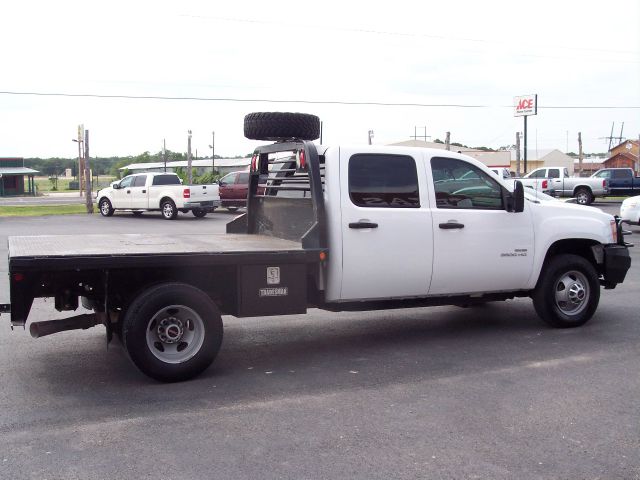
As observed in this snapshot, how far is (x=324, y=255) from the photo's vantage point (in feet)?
21.6

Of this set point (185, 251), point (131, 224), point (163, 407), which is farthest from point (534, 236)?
point (131, 224)

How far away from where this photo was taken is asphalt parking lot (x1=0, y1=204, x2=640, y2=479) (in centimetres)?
435

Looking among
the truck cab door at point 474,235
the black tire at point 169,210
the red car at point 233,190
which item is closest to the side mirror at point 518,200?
the truck cab door at point 474,235

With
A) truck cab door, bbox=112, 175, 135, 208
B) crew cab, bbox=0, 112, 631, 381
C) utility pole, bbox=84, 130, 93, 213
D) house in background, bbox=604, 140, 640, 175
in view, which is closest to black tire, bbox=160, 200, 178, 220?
truck cab door, bbox=112, 175, 135, 208

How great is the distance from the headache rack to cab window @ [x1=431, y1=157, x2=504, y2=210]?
1287 millimetres

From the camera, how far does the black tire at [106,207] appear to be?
29781 mm

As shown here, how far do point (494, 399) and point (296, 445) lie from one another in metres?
1.79

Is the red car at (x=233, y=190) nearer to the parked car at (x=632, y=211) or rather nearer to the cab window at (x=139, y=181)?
the cab window at (x=139, y=181)

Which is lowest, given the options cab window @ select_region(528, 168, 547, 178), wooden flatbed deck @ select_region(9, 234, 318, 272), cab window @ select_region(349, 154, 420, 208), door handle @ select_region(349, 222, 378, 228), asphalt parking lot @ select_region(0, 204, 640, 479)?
asphalt parking lot @ select_region(0, 204, 640, 479)

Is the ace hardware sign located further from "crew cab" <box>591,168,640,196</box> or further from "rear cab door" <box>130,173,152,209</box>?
"rear cab door" <box>130,173,152,209</box>


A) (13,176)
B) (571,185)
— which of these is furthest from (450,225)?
(13,176)

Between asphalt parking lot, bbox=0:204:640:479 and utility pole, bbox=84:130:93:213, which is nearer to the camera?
asphalt parking lot, bbox=0:204:640:479

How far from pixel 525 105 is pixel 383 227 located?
169ft

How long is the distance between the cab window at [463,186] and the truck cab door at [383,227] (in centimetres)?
21
